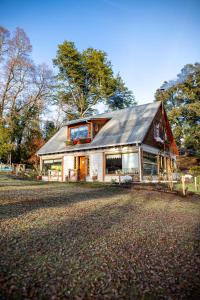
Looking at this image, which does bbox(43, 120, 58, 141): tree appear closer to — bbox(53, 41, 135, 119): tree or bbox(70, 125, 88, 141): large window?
bbox(53, 41, 135, 119): tree

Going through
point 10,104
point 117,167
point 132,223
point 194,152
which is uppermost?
point 10,104

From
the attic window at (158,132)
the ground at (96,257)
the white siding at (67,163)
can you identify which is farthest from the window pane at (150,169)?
the ground at (96,257)

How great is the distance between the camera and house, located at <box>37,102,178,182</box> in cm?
1568

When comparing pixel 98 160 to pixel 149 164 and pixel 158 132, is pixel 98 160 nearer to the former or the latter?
pixel 149 164

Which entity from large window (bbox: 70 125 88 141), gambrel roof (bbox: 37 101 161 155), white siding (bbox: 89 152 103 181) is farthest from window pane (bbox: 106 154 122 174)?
large window (bbox: 70 125 88 141)

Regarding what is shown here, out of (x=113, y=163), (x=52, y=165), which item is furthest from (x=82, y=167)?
(x=52, y=165)

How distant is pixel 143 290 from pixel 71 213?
10.7 ft

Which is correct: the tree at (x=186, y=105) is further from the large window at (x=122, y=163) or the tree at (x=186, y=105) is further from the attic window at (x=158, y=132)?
the large window at (x=122, y=163)

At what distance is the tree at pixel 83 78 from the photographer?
3294 centimetres

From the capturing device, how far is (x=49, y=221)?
4.15 metres

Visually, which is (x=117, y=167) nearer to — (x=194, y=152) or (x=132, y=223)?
(x=132, y=223)

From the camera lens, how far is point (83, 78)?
33.8 metres

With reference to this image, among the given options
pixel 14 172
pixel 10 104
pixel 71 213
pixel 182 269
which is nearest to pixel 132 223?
pixel 71 213

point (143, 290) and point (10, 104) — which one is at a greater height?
point (10, 104)
